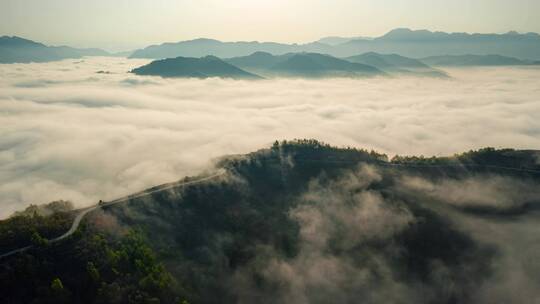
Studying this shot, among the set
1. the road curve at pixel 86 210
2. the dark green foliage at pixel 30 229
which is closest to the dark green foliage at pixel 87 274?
the road curve at pixel 86 210

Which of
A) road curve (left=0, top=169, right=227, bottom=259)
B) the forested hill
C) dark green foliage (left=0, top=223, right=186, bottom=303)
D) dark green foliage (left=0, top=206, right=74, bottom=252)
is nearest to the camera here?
dark green foliage (left=0, top=223, right=186, bottom=303)

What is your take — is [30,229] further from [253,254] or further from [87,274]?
[253,254]

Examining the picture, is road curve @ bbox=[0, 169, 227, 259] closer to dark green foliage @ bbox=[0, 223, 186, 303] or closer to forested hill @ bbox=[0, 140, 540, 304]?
forested hill @ bbox=[0, 140, 540, 304]

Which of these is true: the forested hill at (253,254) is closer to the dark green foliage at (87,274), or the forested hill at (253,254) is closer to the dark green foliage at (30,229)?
the dark green foliage at (87,274)

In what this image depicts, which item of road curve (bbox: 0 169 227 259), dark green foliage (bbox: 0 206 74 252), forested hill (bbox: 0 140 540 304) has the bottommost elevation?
forested hill (bbox: 0 140 540 304)

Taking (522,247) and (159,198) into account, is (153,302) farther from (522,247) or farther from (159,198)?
(522,247)

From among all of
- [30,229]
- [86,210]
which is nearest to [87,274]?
[30,229]

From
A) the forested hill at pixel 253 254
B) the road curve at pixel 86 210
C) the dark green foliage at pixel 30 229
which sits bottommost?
the forested hill at pixel 253 254

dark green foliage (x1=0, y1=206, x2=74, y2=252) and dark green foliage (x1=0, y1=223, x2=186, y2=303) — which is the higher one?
dark green foliage (x1=0, y1=206, x2=74, y2=252)

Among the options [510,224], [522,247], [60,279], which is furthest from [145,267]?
[510,224]

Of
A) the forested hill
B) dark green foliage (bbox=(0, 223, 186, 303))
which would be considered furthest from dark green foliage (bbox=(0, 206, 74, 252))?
dark green foliage (bbox=(0, 223, 186, 303))
